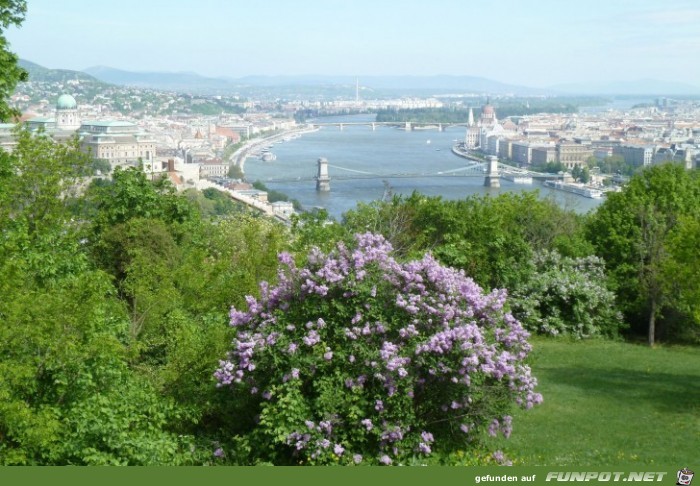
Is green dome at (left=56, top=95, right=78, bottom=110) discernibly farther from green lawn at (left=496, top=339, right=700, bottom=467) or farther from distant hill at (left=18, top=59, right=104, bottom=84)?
green lawn at (left=496, top=339, right=700, bottom=467)

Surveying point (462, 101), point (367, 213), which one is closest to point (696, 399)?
point (367, 213)

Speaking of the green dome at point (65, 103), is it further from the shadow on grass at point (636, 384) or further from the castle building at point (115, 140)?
the shadow on grass at point (636, 384)

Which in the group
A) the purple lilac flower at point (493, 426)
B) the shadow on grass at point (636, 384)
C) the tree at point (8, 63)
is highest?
the tree at point (8, 63)

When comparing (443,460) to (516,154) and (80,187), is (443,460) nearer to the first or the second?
(80,187)

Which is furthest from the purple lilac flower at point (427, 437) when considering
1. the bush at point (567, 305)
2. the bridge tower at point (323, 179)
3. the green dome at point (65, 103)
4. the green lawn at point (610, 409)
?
the green dome at point (65, 103)

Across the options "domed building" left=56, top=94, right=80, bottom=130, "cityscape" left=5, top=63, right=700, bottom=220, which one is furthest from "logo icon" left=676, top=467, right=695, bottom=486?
"domed building" left=56, top=94, right=80, bottom=130

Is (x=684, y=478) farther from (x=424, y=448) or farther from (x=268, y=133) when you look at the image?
(x=268, y=133)
